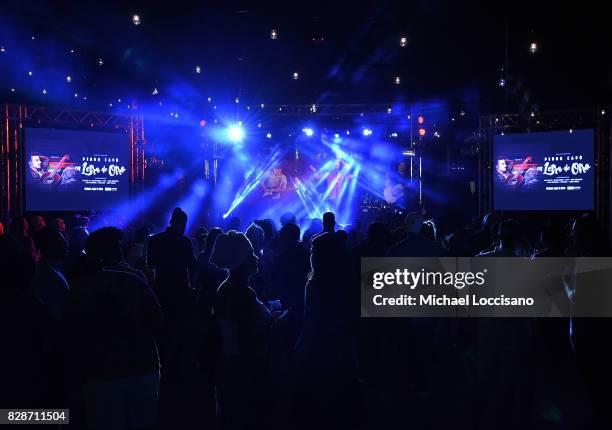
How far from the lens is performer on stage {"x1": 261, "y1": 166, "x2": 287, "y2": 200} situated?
981 inches

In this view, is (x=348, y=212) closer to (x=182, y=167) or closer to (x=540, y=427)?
(x=182, y=167)

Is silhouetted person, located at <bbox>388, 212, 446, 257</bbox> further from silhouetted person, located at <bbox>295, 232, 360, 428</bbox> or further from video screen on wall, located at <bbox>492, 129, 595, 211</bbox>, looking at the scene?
video screen on wall, located at <bbox>492, 129, 595, 211</bbox>

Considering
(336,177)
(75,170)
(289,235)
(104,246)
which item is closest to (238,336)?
(104,246)

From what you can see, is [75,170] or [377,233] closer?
[377,233]

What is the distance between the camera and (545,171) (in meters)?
13.0

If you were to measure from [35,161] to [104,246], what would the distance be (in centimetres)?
1163

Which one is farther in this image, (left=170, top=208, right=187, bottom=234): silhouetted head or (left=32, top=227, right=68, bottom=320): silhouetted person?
(left=170, top=208, right=187, bottom=234): silhouetted head

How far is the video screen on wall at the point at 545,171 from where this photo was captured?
41.5 feet

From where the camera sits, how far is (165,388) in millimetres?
6848

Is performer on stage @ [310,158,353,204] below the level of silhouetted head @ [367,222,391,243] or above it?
above

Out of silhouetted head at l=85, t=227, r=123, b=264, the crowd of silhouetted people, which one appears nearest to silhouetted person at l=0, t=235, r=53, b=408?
the crowd of silhouetted people

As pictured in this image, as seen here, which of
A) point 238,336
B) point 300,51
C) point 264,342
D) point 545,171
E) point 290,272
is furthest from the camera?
point 300,51

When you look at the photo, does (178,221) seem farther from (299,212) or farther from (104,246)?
(299,212)

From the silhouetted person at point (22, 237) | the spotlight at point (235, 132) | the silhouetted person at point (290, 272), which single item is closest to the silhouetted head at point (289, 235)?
the silhouetted person at point (290, 272)
